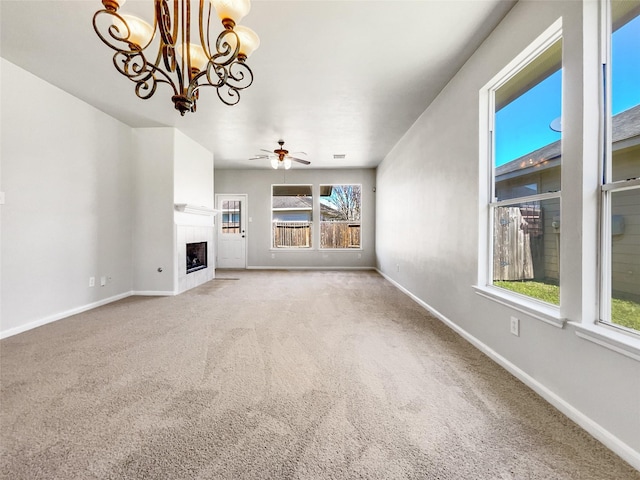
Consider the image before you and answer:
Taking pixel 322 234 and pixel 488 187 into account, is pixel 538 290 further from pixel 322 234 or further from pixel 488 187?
pixel 322 234

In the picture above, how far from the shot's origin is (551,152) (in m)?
1.86

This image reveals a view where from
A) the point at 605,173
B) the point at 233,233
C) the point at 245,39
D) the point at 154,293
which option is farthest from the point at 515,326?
the point at 233,233

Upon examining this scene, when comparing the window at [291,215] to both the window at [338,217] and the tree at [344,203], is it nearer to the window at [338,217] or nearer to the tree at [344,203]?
the window at [338,217]

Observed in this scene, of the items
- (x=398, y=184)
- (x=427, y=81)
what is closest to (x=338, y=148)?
(x=398, y=184)

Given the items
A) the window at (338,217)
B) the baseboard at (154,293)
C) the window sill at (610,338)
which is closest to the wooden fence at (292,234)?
Answer: the window at (338,217)

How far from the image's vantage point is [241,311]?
11.8 feet

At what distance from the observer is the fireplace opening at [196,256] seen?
526 centimetres

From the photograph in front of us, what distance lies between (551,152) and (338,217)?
6050 mm

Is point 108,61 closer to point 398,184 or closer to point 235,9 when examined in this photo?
point 235,9

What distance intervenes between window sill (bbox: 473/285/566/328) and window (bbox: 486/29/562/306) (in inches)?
2.0

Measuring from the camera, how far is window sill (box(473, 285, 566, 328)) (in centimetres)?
164

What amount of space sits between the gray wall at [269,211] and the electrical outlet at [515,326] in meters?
5.66

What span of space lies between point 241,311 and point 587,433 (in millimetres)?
3202

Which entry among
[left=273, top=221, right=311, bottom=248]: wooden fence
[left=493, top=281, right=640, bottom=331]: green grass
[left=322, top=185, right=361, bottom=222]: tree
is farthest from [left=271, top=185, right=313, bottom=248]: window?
[left=493, top=281, right=640, bottom=331]: green grass
